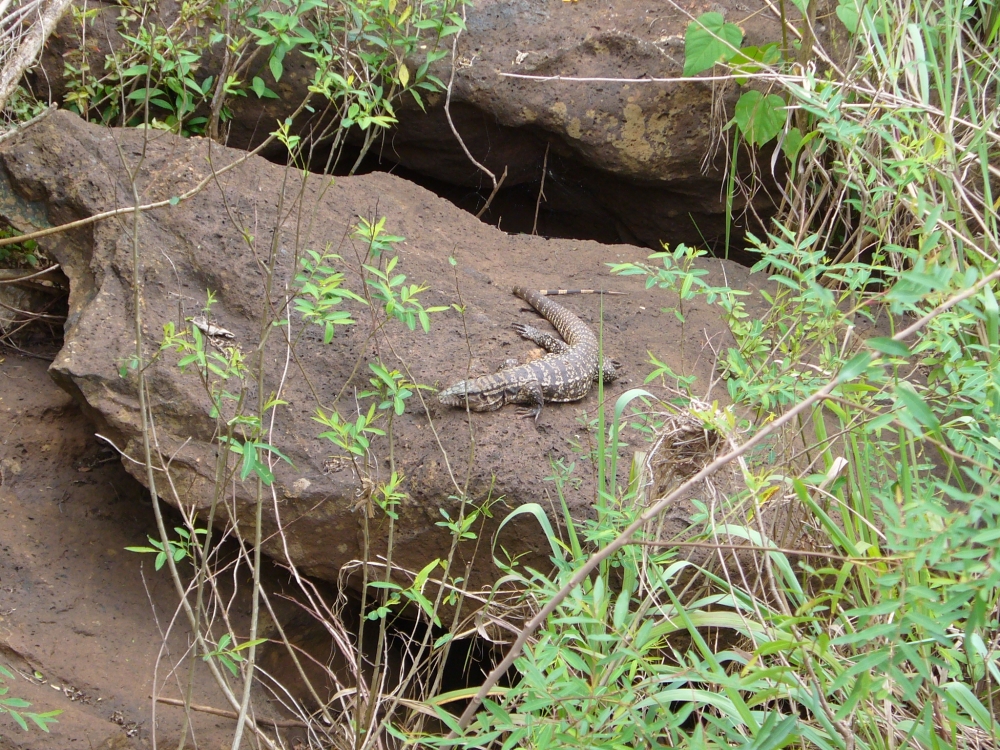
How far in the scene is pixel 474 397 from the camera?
4.55 meters

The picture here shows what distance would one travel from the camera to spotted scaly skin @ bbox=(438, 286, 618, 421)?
4.68 m

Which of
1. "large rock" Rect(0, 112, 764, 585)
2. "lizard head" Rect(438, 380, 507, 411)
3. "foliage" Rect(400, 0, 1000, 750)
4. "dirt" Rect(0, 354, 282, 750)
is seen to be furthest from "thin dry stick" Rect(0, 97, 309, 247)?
"foliage" Rect(400, 0, 1000, 750)

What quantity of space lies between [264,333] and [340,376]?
154cm

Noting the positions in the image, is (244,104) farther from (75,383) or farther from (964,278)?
(964,278)

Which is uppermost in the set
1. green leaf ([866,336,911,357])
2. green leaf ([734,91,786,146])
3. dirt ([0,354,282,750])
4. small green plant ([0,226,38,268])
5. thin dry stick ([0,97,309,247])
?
green leaf ([734,91,786,146])

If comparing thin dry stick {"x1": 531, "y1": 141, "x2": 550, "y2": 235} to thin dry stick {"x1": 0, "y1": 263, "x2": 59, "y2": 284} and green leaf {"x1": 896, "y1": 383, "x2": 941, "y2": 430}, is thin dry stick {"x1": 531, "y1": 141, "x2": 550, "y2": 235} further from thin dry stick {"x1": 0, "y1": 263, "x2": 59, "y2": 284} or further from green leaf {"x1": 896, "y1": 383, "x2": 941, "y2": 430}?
green leaf {"x1": 896, "y1": 383, "x2": 941, "y2": 430}

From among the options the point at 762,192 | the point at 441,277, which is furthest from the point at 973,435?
the point at 762,192

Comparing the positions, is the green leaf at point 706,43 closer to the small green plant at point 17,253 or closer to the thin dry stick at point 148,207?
the thin dry stick at point 148,207

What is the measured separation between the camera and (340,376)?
462 centimetres

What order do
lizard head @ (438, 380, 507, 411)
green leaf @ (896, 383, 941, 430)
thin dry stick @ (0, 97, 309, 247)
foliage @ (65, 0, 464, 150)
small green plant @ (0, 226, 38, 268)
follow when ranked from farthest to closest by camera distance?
small green plant @ (0, 226, 38, 268) < foliage @ (65, 0, 464, 150) < lizard head @ (438, 380, 507, 411) < thin dry stick @ (0, 97, 309, 247) < green leaf @ (896, 383, 941, 430)

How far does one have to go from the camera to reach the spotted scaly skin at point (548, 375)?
184 inches

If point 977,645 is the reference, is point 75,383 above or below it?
below

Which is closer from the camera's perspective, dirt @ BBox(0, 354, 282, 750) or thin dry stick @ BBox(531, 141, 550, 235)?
dirt @ BBox(0, 354, 282, 750)

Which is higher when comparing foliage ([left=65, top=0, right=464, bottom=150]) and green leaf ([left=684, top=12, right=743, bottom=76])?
green leaf ([left=684, top=12, right=743, bottom=76])
